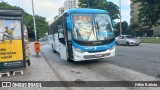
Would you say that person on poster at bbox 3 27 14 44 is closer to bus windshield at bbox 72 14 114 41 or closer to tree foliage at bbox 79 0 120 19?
bus windshield at bbox 72 14 114 41

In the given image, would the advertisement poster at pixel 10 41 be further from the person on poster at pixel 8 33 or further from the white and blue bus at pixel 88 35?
the white and blue bus at pixel 88 35

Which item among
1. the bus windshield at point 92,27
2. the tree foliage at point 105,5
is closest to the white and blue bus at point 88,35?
the bus windshield at point 92,27

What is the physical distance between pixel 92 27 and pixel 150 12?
18.8 metres

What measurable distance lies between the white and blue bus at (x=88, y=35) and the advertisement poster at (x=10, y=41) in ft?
8.46

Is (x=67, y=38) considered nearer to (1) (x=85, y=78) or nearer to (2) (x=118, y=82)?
(1) (x=85, y=78)

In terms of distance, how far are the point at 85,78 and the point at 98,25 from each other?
12.2 ft

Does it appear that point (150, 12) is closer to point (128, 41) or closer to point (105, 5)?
point (128, 41)

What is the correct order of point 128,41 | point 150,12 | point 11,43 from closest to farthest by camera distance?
point 11,43 → point 128,41 → point 150,12

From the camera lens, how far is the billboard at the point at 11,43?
26.6 feet

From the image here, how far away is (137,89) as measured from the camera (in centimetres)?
562

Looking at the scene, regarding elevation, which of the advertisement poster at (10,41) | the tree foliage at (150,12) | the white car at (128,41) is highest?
the tree foliage at (150,12)

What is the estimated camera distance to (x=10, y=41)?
8234mm

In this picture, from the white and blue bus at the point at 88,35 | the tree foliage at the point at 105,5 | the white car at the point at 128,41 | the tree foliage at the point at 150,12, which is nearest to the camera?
the white and blue bus at the point at 88,35

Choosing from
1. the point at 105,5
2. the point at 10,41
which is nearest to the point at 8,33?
the point at 10,41
